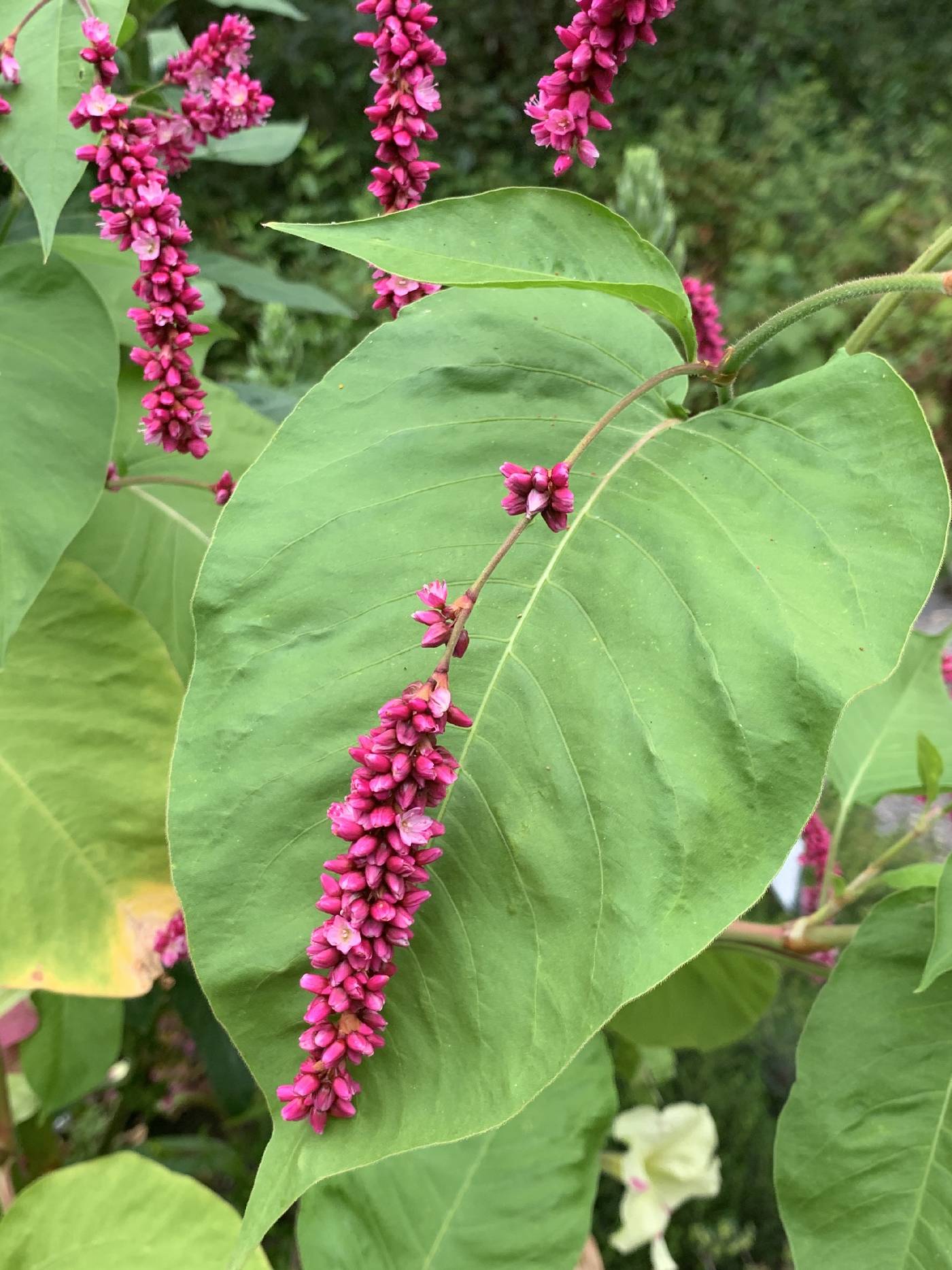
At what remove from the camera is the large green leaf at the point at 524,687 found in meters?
0.28

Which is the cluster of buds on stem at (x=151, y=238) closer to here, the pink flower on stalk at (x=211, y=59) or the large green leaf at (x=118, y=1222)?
the pink flower on stalk at (x=211, y=59)

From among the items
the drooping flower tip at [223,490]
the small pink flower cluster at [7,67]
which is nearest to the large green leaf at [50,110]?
the small pink flower cluster at [7,67]

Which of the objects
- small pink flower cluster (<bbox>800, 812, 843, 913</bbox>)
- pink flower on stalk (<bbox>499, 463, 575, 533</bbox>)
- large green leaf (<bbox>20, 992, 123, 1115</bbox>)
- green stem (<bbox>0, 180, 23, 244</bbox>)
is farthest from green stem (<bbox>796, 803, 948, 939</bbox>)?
green stem (<bbox>0, 180, 23, 244</bbox>)

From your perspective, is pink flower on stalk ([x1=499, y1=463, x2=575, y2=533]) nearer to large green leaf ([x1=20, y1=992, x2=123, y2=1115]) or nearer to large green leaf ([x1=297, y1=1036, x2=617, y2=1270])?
large green leaf ([x1=297, y1=1036, x2=617, y2=1270])

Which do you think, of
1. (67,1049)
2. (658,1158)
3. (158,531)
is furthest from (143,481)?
(658,1158)

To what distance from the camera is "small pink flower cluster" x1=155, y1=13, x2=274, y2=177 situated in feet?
1.48

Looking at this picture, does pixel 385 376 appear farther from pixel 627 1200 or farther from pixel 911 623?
pixel 627 1200

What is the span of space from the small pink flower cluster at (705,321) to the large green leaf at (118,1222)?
0.46 metres

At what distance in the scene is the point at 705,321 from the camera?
479 millimetres

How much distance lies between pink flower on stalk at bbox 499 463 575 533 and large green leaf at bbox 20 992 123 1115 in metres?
0.53

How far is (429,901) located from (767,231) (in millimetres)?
2942

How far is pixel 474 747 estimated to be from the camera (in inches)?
12.0

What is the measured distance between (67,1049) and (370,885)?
0.49m

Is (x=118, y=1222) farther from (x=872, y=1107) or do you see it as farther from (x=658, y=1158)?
(x=658, y=1158)
